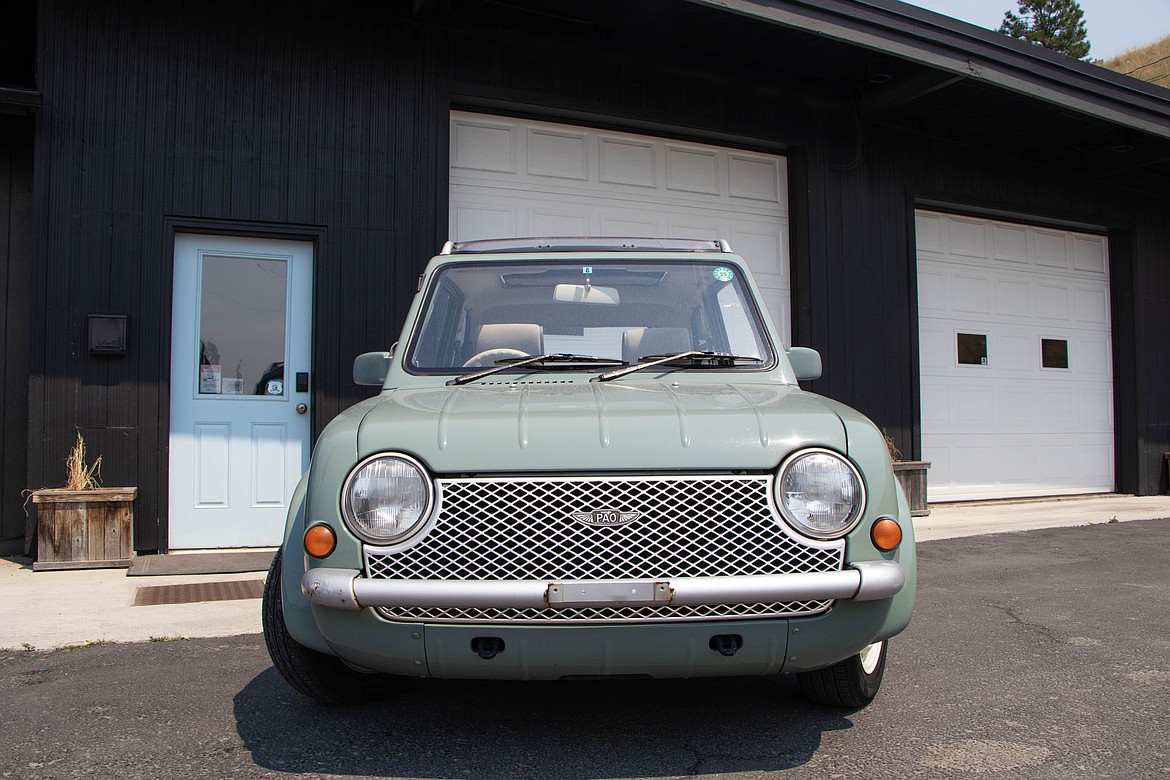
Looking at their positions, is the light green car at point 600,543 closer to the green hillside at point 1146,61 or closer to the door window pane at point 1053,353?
the door window pane at point 1053,353

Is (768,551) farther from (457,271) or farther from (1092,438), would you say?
(1092,438)

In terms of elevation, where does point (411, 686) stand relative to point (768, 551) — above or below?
below

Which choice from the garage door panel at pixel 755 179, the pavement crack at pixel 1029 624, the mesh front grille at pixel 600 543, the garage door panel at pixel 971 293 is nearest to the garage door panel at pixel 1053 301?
the garage door panel at pixel 971 293

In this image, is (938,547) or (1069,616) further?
(938,547)

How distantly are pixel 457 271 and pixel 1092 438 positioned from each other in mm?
9922

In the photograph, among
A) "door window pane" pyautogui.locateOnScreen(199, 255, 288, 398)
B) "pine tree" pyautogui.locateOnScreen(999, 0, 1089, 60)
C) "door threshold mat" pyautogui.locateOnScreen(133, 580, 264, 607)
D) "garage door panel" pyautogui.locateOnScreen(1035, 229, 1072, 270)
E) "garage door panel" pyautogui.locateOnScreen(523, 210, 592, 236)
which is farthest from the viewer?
"pine tree" pyautogui.locateOnScreen(999, 0, 1089, 60)

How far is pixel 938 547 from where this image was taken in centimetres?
641

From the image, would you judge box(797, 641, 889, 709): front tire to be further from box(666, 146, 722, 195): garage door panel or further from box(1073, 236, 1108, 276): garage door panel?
box(1073, 236, 1108, 276): garage door panel

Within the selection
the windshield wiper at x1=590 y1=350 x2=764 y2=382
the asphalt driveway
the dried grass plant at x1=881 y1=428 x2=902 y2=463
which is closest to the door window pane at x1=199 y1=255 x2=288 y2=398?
the asphalt driveway

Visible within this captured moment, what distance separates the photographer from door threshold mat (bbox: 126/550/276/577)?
539 centimetres

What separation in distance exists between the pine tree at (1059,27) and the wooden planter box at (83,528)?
49271 millimetres

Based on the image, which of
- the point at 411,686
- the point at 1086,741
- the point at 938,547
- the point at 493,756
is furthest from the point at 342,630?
the point at 938,547

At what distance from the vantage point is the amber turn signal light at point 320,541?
6.95 feet

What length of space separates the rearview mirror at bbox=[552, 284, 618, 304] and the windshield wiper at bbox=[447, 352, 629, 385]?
36cm
